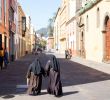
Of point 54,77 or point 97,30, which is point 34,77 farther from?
point 97,30

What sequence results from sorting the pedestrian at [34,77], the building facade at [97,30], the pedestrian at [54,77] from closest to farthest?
the pedestrian at [54,77]
the pedestrian at [34,77]
the building facade at [97,30]

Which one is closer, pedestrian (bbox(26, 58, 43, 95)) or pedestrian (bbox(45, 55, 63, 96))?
pedestrian (bbox(45, 55, 63, 96))

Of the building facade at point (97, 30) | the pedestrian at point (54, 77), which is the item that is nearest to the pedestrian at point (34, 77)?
the pedestrian at point (54, 77)

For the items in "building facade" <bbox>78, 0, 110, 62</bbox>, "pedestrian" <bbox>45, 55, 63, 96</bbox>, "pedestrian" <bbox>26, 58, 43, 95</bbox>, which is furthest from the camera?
"building facade" <bbox>78, 0, 110, 62</bbox>

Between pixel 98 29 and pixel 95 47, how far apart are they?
2.68 meters

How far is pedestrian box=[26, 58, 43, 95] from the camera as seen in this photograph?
12.4 metres

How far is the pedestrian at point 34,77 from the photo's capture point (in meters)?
12.4

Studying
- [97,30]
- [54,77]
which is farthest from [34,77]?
[97,30]

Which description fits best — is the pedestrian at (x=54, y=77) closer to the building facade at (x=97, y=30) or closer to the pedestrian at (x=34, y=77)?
the pedestrian at (x=34, y=77)

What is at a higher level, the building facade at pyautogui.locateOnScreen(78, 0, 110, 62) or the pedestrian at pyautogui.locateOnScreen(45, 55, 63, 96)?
the building facade at pyautogui.locateOnScreen(78, 0, 110, 62)

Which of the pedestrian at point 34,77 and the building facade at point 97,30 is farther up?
A: the building facade at point 97,30

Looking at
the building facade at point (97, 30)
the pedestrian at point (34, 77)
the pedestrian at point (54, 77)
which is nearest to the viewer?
the pedestrian at point (54, 77)

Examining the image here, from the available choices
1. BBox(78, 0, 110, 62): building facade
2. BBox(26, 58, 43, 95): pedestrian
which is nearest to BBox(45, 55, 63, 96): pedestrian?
BBox(26, 58, 43, 95): pedestrian

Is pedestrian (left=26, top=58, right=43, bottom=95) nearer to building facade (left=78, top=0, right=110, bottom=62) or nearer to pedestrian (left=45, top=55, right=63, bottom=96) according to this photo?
pedestrian (left=45, top=55, right=63, bottom=96)
